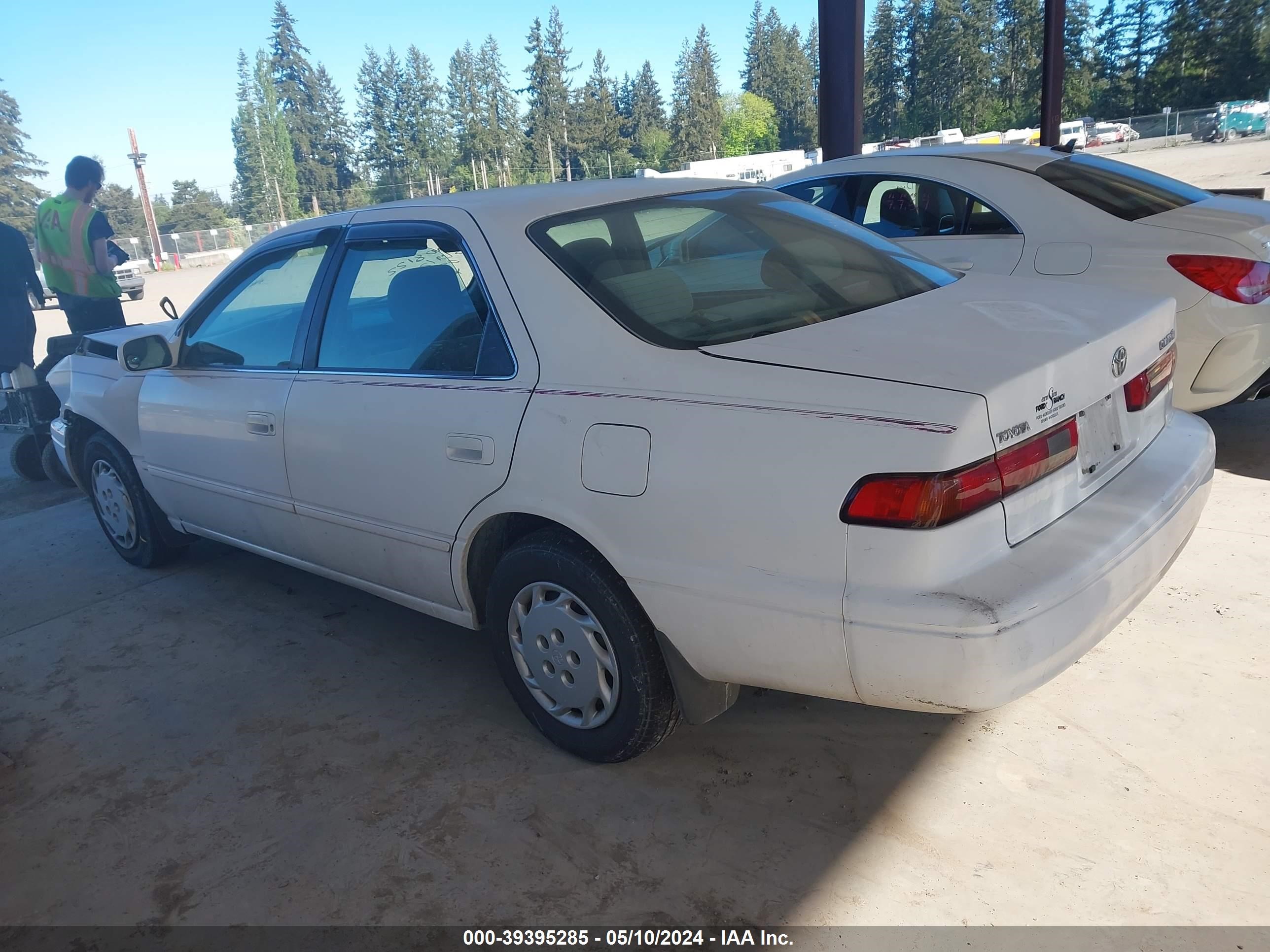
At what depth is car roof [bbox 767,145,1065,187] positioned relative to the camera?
5238 millimetres

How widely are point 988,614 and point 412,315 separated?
2.04m

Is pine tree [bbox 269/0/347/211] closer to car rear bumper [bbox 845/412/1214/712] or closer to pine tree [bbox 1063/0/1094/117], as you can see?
pine tree [bbox 1063/0/1094/117]

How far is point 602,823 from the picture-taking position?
2562 millimetres

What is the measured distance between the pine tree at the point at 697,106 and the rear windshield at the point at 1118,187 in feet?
298

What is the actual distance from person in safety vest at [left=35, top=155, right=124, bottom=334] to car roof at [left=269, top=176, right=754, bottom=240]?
4.78m

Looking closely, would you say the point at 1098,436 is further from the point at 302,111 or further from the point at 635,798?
the point at 302,111

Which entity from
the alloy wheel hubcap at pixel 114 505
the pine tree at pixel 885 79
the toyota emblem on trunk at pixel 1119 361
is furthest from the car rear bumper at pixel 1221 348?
the pine tree at pixel 885 79

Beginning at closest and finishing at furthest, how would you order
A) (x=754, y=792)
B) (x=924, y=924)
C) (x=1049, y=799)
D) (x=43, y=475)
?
(x=924, y=924) < (x=1049, y=799) < (x=754, y=792) < (x=43, y=475)

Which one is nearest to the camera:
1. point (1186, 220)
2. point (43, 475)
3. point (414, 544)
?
point (414, 544)

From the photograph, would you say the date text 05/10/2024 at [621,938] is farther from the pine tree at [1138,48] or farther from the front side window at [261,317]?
the pine tree at [1138,48]

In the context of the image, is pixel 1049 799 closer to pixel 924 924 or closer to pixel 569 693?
pixel 924 924

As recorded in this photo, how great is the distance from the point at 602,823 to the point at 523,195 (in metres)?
1.99

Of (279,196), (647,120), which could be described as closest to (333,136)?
(279,196)

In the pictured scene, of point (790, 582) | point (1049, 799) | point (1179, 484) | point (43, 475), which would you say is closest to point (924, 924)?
point (1049, 799)
